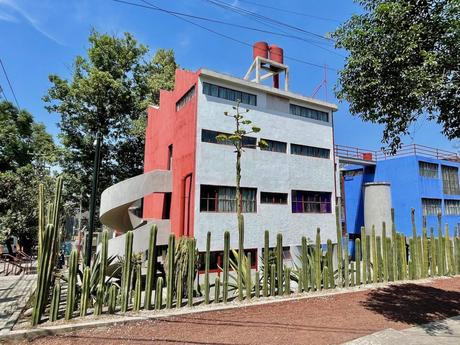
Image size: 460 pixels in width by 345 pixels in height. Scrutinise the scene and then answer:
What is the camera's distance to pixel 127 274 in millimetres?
8633

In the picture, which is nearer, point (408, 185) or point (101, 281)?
point (101, 281)

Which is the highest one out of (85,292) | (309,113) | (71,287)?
(309,113)

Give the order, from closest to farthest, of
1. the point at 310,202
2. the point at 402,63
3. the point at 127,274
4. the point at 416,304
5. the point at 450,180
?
the point at 402,63 → the point at 127,274 → the point at 416,304 → the point at 310,202 → the point at 450,180

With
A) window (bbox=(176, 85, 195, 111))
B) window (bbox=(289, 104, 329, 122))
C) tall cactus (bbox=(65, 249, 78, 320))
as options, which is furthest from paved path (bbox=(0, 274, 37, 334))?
window (bbox=(289, 104, 329, 122))

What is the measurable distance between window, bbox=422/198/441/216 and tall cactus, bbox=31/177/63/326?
26.8 meters

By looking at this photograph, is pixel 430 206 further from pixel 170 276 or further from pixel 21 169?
pixel 21 169

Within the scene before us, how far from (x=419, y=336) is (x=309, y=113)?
49.8ft

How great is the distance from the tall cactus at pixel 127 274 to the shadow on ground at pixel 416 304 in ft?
22.5

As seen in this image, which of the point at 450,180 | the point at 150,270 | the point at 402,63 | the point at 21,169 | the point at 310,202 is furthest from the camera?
the point at 450,180

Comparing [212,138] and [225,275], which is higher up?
[212,138]

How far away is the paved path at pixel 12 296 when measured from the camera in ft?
25.6

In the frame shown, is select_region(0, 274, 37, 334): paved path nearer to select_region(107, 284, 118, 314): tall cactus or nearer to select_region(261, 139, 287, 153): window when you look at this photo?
select_region(107, 284, 118, 314): tall cactus

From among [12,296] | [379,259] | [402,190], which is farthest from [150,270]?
[402,190]

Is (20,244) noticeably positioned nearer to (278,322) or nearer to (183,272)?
(183,272)
